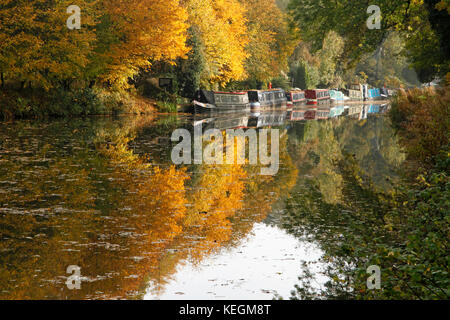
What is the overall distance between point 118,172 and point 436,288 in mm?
9004

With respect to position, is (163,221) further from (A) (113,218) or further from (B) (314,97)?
(B) (314,97)

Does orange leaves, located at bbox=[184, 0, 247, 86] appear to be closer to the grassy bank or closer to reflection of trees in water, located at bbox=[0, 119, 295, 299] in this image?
reflection of trees in water, located at bbox=[0, 119, 295, 299]

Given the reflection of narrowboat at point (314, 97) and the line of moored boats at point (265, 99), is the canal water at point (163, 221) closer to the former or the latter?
the line of moored boats at point (265, 99)

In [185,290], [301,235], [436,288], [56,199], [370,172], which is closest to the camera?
[436,288]

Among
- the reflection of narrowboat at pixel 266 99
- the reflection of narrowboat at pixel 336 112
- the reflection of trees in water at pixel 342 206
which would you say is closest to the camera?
the reflection of trees in water at pixel 342 206

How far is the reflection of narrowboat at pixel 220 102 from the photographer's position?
40312 mm

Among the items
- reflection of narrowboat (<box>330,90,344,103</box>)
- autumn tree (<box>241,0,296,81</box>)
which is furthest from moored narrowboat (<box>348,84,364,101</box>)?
autumn tree (<box>241,0,296,81</box>)

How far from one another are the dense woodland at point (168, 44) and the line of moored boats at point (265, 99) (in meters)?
2.46

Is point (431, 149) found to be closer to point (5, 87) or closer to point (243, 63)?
point (5, 87)

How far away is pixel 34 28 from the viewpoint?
29.4 metres

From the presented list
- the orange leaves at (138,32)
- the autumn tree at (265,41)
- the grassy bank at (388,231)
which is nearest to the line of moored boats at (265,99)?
the autumn tree at (265,41)

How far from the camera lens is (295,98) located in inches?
2221

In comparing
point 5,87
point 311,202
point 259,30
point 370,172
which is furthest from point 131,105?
point 311,202

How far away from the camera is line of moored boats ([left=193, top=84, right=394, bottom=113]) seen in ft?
134
